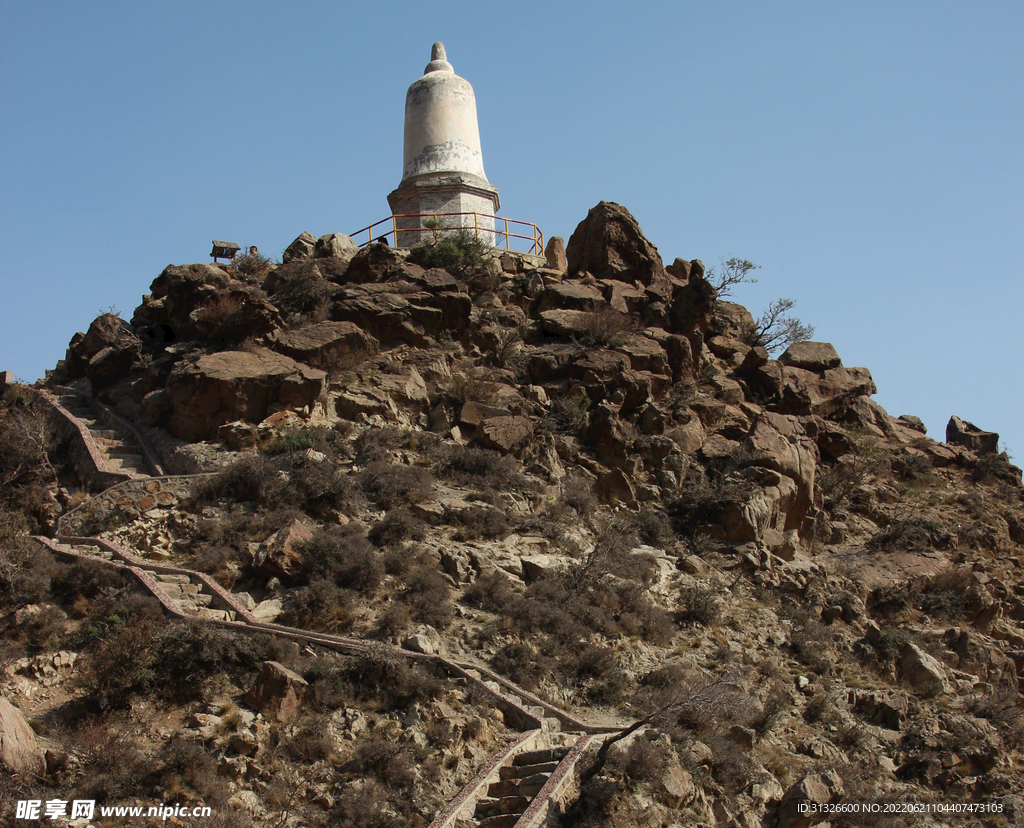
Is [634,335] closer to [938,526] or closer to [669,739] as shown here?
[938,526]

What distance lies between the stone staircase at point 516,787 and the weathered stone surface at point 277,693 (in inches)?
97.1

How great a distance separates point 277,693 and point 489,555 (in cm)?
461

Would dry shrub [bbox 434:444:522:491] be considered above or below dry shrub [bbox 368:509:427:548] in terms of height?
above

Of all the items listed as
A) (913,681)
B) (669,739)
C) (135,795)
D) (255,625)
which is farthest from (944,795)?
(135,795)

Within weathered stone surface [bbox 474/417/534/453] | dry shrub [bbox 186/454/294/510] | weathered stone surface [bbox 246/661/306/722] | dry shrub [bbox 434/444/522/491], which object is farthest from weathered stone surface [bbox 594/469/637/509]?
weathered stone surface [bbox 246/661/306/722]

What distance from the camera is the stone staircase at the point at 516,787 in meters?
10.3

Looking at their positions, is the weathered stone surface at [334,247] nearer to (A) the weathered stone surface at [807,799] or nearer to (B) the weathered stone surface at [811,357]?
(B) the weathered stone surface at [811,357]

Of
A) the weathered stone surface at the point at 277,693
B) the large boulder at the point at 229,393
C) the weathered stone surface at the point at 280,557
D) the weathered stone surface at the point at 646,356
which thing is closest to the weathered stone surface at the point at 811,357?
the weathered stone surface at the point at 646,356

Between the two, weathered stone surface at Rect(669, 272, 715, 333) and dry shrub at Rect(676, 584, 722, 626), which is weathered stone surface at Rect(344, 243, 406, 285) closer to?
weathered stone surface at Rect(669, 272, 715, 333)

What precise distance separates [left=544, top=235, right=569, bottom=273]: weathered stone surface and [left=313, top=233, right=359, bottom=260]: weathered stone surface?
5017 millimetres

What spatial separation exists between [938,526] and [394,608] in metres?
13.2

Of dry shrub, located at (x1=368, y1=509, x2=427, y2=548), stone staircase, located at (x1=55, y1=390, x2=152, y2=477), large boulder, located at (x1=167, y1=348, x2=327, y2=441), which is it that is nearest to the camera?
dry shrub, located at (x1=368, y1=509, x2=427, y2=548)

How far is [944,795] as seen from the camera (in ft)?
44.6

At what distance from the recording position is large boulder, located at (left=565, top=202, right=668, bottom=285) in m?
24.5
